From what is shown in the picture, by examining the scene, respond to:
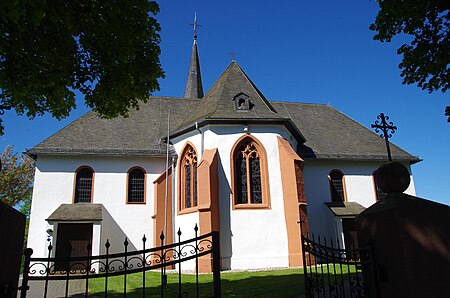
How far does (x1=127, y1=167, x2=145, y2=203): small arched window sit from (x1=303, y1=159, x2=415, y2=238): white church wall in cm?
936

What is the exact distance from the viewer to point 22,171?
3303 cm

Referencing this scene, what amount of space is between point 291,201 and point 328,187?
5366 millimetres

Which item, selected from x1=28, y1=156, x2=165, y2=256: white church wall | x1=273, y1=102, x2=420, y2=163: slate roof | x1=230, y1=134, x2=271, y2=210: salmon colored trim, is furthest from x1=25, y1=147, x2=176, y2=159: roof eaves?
x1=273, y1=102, x2=420, y2=163: slate roof

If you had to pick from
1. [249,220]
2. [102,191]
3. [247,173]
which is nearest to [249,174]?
[247,173]

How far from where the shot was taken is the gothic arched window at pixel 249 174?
15875 mm

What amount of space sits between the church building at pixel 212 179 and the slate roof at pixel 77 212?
50 mm

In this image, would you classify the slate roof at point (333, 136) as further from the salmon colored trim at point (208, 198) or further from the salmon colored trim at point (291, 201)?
the salmon colored trim at point (208, 198)

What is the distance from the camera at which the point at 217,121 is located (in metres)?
16.1

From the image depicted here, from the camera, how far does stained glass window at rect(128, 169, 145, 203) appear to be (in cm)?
1888

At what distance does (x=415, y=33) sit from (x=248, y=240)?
10.2 meters

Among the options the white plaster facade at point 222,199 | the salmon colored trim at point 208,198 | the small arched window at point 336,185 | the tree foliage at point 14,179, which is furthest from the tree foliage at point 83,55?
the tree foliage at point 14,179

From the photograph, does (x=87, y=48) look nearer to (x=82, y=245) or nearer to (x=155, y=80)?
(x=155, y=80)

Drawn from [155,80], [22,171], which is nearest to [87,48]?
[155,80]

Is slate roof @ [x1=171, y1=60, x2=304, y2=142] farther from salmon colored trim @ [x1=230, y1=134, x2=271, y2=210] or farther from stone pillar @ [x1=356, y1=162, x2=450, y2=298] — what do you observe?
stone pillar @ [x1=356, y1=162, x2=450, y2=298]
